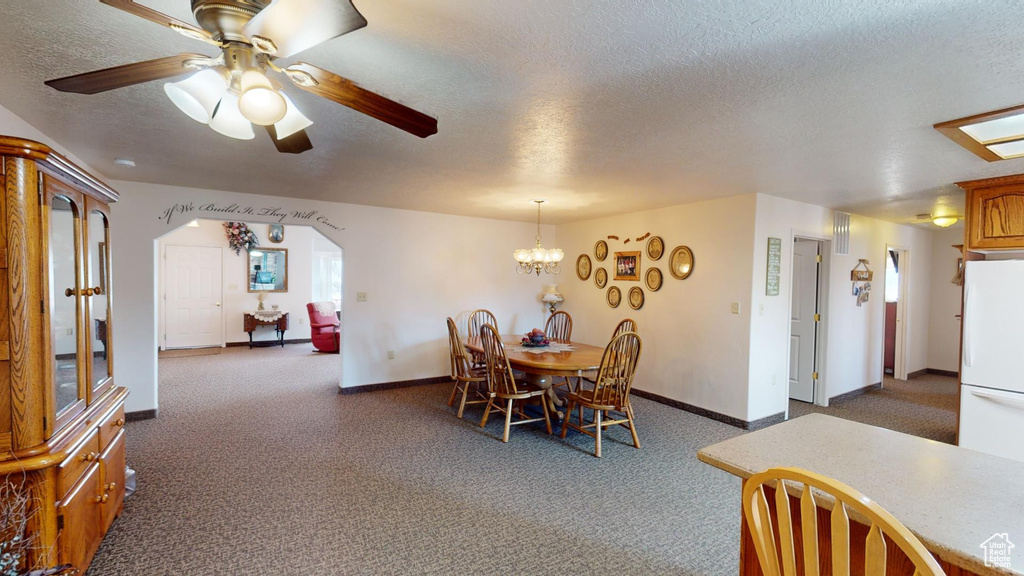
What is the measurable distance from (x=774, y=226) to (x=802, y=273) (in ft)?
4.47

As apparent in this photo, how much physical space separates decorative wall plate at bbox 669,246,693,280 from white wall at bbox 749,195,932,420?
0.67 metres

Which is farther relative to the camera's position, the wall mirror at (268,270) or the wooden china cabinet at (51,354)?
the wall mirror at (268,270)

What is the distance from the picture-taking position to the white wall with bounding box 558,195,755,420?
4.18m

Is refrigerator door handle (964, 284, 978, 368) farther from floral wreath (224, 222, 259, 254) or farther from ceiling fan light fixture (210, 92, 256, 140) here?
floral wreath (224, 222, 259, 254)

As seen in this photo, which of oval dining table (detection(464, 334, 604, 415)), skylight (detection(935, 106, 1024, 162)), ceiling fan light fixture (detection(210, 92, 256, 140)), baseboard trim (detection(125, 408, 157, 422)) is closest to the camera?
ceiling fan light fixture (detection(210, 92, 256, 140))

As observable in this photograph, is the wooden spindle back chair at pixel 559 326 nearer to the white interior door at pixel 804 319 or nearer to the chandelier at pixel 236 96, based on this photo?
the white interior door at pixel 804 319

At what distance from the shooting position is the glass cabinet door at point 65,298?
1.73 m

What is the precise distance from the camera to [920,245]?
634cm

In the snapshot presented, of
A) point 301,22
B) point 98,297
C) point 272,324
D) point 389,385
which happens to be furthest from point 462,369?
point 272,324

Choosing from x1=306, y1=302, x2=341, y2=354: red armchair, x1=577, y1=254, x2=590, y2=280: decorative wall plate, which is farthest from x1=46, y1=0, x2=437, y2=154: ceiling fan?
x1=306, y1=302, x2=341, y2=354: red armchair

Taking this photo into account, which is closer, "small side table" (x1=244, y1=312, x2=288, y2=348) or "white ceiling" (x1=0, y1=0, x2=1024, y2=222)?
"white ceiling" (x1=0, y1=0, x2=1024, y2=222)

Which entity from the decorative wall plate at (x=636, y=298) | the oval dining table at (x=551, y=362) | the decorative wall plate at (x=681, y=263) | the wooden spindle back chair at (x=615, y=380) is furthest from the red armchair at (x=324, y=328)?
the decorative wall plate at (x=681, y=263)

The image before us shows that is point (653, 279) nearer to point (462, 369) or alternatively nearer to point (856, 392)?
point (462, 369)

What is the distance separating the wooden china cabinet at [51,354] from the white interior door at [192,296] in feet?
22.4
